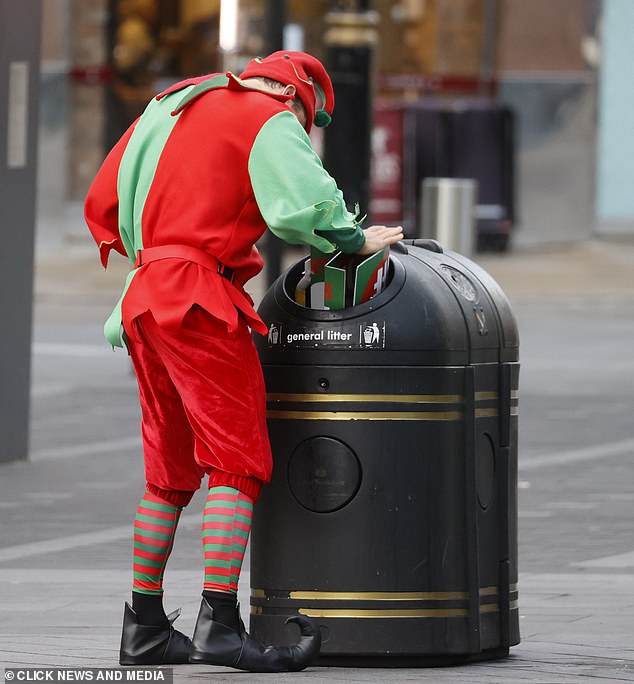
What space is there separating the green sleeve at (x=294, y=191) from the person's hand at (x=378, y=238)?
7cm

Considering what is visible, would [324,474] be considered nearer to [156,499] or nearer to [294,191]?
[156,499]

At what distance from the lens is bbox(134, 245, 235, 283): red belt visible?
5.53 m

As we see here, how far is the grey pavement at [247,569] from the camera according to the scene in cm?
588

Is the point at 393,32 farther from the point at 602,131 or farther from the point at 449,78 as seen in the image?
the point at 602,131

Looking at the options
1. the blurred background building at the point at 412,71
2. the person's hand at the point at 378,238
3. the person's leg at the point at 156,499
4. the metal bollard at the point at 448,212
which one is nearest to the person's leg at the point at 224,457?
the person's leg at the point at 156,499

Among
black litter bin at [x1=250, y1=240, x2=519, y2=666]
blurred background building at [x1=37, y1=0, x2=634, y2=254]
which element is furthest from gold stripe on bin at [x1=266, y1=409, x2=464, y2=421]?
blurred background building at [x1=37, y1=0, x2=634, y2=254]

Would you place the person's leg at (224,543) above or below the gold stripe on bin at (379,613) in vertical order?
above

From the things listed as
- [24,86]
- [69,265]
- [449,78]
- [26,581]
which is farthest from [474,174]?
[26,581]

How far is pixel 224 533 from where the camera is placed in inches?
218

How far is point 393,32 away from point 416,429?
855 inches

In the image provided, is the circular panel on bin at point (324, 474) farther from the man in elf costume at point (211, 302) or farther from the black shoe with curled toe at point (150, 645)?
the black shoe with curled toe at point (150, 645)

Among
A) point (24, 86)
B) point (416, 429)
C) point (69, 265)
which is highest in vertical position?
point (24, 86)

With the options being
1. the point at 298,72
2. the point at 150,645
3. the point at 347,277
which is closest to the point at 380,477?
the point at 347,277

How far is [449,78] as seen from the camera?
87.5 ft
